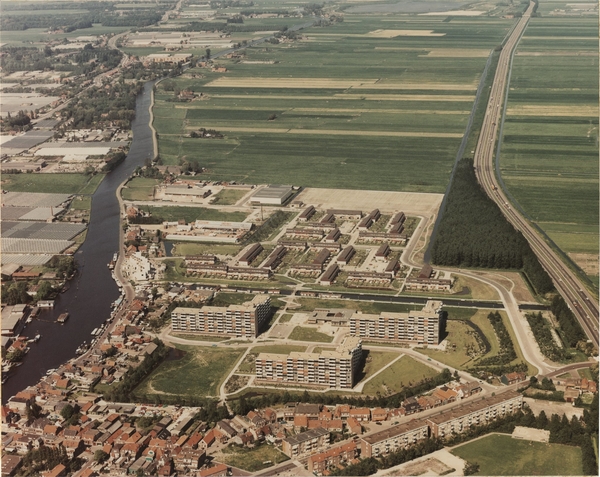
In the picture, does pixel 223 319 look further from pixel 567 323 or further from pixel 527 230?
pixel 527 230

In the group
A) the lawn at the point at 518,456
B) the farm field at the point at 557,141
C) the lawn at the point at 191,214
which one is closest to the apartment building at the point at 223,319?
the lawn at the point at 518,456

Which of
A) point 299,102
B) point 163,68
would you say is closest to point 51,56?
point 163,68

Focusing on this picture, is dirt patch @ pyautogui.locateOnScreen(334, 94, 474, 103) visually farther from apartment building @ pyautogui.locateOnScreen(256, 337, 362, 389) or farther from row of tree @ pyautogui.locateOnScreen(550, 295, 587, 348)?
apartment building @ pyautogui.locateOnScreen(256, 337, 362, 389)

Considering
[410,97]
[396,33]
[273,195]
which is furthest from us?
[396,33]

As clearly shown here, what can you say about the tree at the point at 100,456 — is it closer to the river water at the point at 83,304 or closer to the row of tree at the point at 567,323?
the river water at the point at 83,304

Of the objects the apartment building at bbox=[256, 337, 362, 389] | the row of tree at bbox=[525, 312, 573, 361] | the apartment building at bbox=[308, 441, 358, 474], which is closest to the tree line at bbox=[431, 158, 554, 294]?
the row of tree at bbox=[525, 312, 573, 361]

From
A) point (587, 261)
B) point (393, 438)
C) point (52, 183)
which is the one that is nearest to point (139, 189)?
point (52, 183)
